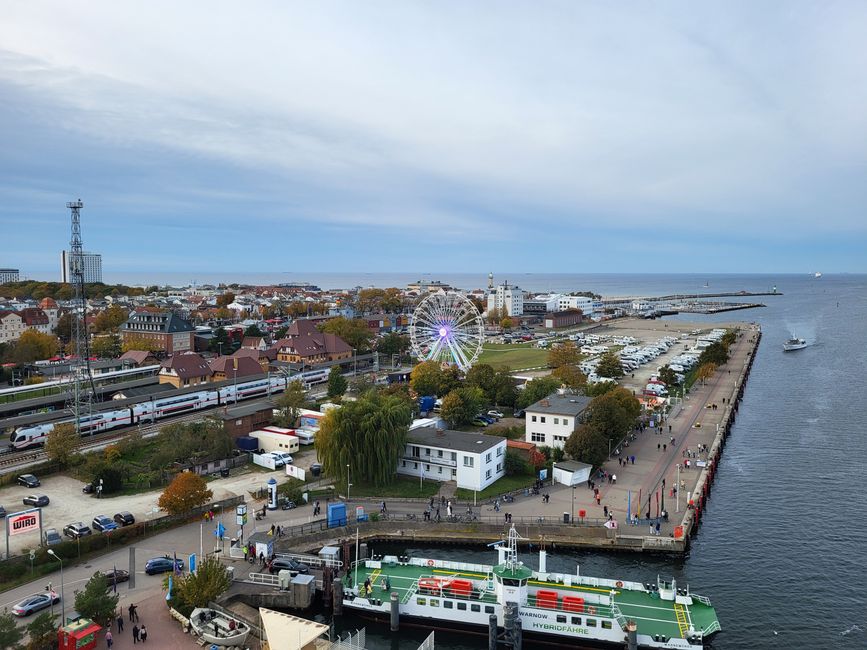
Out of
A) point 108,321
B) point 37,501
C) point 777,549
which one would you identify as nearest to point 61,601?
point 37,501

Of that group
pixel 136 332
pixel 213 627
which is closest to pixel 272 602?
pixel 213 627

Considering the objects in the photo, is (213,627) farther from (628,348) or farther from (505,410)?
(628,348)

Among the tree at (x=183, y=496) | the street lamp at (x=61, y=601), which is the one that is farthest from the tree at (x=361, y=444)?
the street lamp at (x=61, y=601)

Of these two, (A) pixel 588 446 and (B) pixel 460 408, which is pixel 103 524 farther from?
(A) pixel 588 446

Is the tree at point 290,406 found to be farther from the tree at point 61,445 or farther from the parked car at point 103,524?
the parked car at point 103,524

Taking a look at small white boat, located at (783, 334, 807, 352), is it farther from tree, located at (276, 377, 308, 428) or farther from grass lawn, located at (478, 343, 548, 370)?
tree, located at (276, 377, 308, 428)

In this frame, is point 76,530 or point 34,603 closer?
point 34,603

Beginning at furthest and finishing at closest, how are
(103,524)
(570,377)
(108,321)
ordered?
(108,321)
(570,377)
(103,524)

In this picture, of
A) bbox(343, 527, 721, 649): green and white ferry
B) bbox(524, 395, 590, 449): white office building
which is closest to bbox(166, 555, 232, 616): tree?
bbox(343, 527, 721, 649): green and white ferry
